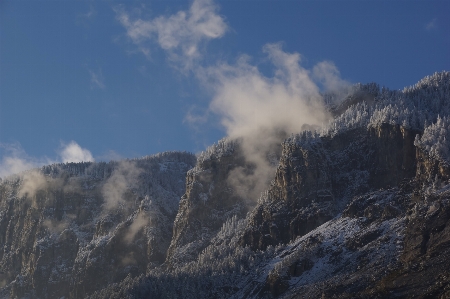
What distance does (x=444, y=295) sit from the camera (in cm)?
19500
